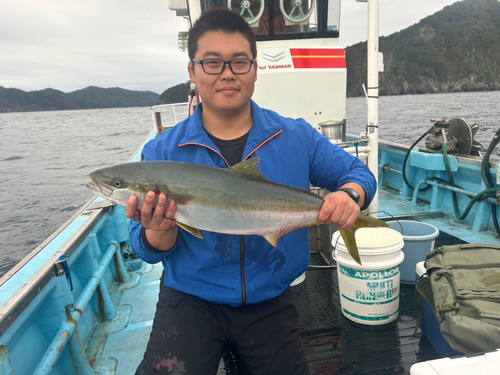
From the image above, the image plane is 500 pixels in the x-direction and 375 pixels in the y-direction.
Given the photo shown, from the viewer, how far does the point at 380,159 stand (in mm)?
9117

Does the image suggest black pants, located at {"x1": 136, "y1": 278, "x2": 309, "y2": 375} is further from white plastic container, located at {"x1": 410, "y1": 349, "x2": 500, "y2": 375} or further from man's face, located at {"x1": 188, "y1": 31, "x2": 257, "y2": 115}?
man's face, located at {"x1": 188, "y1": 31, "x2": 257, "y2": 115}

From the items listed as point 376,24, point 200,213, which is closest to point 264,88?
point 376,24

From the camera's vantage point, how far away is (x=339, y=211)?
6.45 feet

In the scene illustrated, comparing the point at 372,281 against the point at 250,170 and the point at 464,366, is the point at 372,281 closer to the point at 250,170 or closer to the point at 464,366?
the point at 464,366

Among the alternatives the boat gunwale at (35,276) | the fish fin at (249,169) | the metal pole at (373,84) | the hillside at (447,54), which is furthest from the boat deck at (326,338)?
the hillside at (447,54)

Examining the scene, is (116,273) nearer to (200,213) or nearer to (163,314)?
(163,314)

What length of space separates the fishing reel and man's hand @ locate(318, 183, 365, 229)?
5.81 meters

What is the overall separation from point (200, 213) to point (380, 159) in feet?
27.0

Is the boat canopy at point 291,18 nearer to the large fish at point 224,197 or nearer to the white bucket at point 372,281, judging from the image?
the white bucket at point 372,281

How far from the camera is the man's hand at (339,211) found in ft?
6.46

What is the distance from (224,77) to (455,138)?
21.0ft

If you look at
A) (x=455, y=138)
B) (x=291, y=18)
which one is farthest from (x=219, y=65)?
(x=455, y=138)

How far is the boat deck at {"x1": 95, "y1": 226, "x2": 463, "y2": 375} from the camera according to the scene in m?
2.96

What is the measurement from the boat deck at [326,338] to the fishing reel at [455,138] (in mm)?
4053
